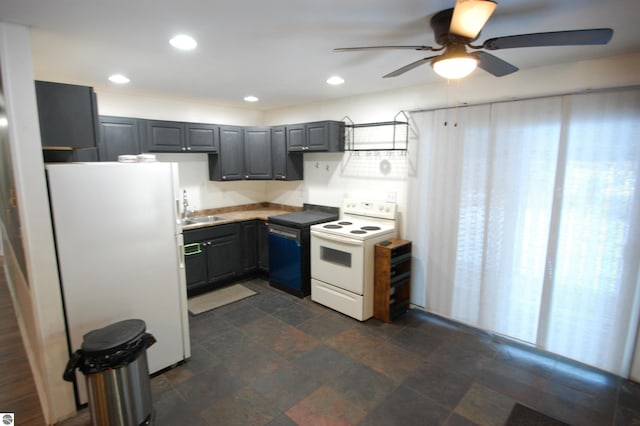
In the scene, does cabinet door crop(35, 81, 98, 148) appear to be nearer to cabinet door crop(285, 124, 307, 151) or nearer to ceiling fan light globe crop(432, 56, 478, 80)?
ceiling fan light globe crop(432, 56, 478, 80)

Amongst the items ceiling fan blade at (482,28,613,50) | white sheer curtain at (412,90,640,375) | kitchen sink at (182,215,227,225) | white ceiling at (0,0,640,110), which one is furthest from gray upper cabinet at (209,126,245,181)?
ceiling fan blade at (482,28,613,50)

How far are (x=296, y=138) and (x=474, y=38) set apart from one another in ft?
9.55

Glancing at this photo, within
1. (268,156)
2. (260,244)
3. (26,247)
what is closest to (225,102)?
(268,156)

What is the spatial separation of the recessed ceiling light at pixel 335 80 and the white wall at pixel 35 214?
217cm

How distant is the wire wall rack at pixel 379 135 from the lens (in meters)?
3.60

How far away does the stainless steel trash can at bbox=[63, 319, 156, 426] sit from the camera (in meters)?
1.89

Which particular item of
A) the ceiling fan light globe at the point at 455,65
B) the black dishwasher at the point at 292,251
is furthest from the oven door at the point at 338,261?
the ceiling fan light globe at the point at 455,65

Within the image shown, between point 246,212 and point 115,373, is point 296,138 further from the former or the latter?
point 115,373

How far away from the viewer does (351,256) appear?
3.40m

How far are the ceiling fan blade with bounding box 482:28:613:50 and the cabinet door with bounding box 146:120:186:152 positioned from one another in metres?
3.54

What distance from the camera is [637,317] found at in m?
2.45

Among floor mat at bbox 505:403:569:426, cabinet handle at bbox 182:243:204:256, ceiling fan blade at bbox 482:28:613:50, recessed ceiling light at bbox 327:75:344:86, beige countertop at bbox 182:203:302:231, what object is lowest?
floor mat at bbox 505:403:569:426

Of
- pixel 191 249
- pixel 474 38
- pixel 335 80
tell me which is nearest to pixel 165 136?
pixel 191 249

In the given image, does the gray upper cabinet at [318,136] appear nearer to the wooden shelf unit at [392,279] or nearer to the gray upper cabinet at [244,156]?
the gray upper cabinet at [244,156]
